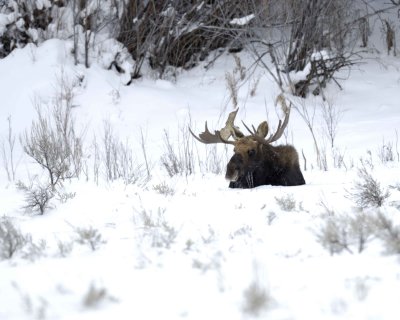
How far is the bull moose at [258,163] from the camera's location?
607 centimetres

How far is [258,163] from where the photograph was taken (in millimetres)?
6156

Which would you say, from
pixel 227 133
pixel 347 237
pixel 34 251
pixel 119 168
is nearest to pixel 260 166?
pixel 227 133

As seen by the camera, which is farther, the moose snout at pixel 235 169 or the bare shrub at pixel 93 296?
the moose snout at pixel 235 169

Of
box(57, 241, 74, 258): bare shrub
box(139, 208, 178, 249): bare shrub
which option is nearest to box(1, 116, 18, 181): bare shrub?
box(139, 208, 178, 249): bare shrub

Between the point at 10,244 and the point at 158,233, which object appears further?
the point at 158,233

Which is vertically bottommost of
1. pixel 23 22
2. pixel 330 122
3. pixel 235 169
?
pixel 235 169

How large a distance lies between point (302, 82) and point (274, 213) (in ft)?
31.3

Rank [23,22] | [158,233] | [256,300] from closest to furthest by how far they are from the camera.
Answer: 1. [256,300]
2. [158,233]
3. [23,22]

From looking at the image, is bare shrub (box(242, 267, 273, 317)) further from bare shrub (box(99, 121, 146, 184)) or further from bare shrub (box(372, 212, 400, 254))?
bare shrub (box(99, 121, 146, 184))

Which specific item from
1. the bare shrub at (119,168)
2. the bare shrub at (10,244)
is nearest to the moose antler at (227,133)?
the bare shrub at (119,168)

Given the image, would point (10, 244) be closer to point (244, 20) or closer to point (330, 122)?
point (330, 122)

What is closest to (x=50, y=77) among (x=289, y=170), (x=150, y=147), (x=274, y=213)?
(x=150, y=147)

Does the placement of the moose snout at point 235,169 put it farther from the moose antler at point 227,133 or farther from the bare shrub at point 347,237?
the bare shrub at point 347,237

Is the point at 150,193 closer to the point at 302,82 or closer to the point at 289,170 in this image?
the point at 289,170
